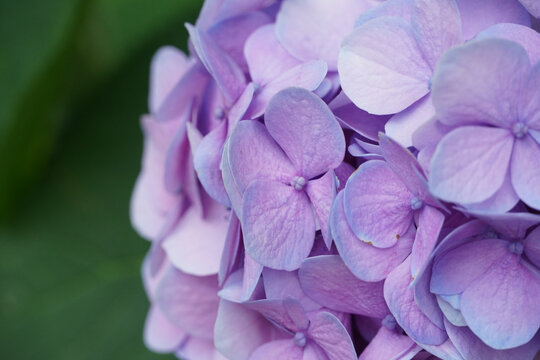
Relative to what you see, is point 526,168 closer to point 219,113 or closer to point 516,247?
point 516,247

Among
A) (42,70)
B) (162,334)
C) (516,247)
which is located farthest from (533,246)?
(42,70)

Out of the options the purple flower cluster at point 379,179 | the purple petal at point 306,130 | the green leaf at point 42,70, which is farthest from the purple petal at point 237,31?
the green leaf at point 42,70

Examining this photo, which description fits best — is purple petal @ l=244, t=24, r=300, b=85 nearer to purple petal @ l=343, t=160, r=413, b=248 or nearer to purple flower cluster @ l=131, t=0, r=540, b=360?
purple flower cluster @ l=131, t=0, r=540, b=360

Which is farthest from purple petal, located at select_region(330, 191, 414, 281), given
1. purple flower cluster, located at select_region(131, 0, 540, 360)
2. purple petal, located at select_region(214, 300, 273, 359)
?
purple petal, located at select_region(214, 300, 273, 359)

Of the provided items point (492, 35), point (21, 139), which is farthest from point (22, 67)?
point (492, 35)

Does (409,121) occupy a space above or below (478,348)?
above

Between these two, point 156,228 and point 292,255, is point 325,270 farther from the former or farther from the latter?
point 156,228
